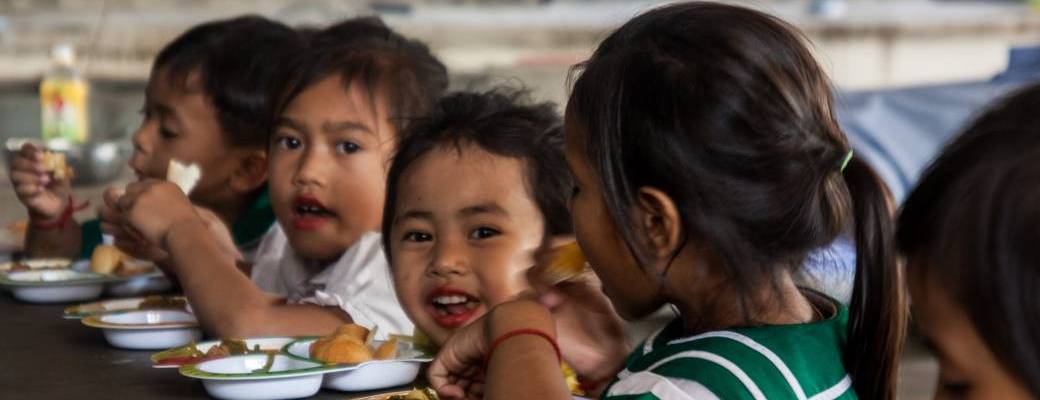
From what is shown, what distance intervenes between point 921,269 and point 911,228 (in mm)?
31

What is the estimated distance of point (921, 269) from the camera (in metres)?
1.05

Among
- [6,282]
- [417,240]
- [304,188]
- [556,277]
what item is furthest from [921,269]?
[6,282]

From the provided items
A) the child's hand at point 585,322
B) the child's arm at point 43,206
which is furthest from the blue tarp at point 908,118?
the child's hand at point 585,322

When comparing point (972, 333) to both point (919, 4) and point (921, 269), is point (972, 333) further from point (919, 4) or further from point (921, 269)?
point (919, 4)

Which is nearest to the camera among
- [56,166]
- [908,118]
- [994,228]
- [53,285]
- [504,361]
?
[994,228]

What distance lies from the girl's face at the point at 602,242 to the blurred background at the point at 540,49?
52.2 inches

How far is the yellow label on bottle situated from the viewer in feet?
16.6

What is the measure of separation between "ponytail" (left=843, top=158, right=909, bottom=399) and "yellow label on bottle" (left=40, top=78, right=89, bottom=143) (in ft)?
12.7

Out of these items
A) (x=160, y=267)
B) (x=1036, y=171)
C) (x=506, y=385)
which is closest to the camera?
(x=1036, y=171)

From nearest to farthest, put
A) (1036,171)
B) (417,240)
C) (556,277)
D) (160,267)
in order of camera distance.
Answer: (1036,171)
(556,277)
(417,240)
(160,267)

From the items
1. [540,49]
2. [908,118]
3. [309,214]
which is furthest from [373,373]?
[540,49]

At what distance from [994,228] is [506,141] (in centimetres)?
89

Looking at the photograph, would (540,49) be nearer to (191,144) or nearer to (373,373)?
(191,144)

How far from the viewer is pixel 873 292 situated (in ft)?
4.55
